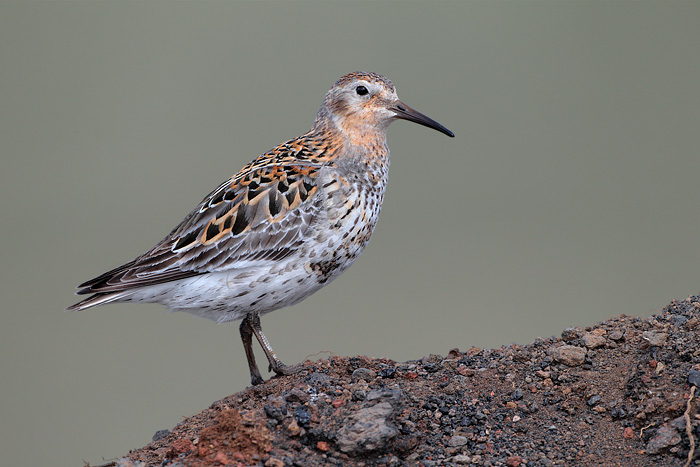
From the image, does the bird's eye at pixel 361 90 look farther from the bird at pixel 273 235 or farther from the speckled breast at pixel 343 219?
the speckled breast at pixel 343 219

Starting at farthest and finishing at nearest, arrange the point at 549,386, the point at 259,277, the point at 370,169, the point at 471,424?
1. the point at 370,169
2. the point at 259,277
3. the point at 549,386
4. the point at 471,424

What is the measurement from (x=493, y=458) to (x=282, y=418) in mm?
1402

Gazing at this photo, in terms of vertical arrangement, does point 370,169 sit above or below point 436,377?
above

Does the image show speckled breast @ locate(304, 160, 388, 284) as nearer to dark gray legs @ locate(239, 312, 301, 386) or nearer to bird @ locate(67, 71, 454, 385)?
bird @ locate(67, 71, 454, 385)

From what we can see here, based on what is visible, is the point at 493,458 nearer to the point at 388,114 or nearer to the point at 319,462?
the point at 319,462

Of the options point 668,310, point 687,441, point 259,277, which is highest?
point 259,277

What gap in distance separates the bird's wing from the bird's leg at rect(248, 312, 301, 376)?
0.58 meters

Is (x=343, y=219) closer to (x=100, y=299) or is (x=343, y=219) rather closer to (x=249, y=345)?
(x=249, y=345)

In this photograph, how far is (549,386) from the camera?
5629 millimetres

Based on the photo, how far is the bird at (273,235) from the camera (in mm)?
6043

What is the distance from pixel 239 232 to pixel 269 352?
42.1 inches

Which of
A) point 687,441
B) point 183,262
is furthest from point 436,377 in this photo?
point 183,262

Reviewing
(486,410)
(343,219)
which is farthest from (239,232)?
(486,410)

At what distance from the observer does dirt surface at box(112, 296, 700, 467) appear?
4.79 metres
